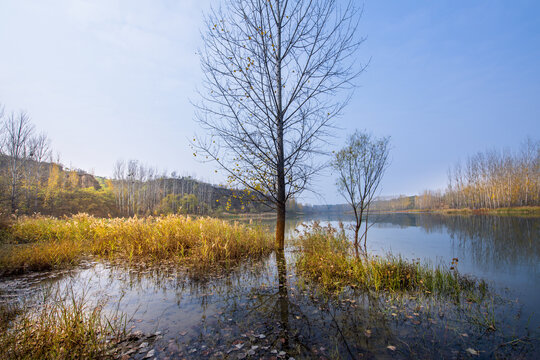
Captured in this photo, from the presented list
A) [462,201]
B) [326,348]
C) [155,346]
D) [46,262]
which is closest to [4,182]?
[46,262]

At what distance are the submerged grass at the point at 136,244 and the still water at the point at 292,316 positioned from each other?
0.95m

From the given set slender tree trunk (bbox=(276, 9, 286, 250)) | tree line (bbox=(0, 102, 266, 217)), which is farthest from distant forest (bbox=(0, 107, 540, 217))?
slender tree trunk (bbox=(276, 9, 286, 250))

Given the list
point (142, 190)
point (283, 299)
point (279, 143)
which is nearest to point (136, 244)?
point (279, 143)

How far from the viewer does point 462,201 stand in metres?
48.3

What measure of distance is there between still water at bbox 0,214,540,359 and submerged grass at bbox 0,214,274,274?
946 mm

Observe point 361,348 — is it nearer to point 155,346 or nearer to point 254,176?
point 155,346

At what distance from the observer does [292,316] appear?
353 centimetres

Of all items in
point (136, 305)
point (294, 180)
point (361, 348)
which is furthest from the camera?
point (294, 180)

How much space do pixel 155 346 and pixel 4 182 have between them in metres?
28.2

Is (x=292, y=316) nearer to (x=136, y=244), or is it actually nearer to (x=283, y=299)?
(x=283, y=299)

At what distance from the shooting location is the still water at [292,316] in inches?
106

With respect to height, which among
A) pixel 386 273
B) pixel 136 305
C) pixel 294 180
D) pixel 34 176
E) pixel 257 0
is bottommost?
pixel 136 305

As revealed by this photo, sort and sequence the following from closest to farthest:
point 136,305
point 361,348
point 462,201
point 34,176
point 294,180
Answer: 1. point 361,348
2. point 136,305
3. point 294,180
4. point 34,176
5. point 462,201

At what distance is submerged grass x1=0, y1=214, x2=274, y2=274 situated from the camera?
653 centimetres
